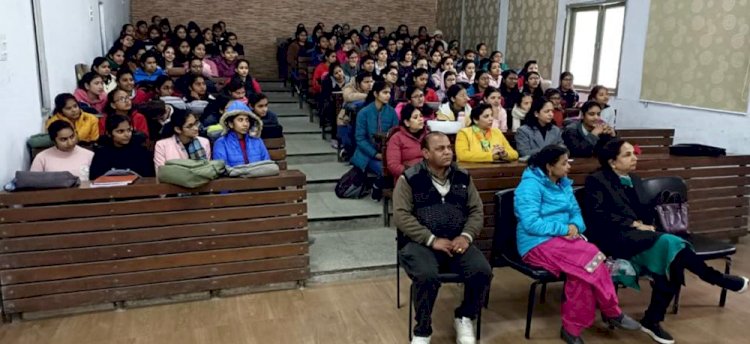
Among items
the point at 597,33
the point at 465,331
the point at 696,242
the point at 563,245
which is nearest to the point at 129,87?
the point at 465,331

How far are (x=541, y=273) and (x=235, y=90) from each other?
3.15 meters

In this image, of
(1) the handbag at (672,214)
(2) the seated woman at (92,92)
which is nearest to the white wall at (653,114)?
(1) the handbag at (672,214)

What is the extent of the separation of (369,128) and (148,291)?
2390 millimetres

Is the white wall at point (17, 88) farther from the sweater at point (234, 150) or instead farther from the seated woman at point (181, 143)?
the sweater at point (234, 150)

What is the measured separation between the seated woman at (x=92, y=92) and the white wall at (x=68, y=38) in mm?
140

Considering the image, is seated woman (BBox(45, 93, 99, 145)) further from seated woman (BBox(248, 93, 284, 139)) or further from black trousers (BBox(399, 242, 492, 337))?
black trousers (BBox(399, 242, 492, 337))

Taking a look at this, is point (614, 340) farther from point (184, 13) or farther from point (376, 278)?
point (184, 13)

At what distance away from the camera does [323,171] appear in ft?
17.9

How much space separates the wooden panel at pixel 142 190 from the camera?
114 inches

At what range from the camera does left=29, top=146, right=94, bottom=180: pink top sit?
3.41 meters

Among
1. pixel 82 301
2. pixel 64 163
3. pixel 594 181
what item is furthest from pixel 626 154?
pixel 64 163

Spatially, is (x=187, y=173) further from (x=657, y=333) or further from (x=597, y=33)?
(x=597, y=33)

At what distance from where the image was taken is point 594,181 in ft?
10.3

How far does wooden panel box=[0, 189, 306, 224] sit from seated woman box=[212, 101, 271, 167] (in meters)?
0.61
